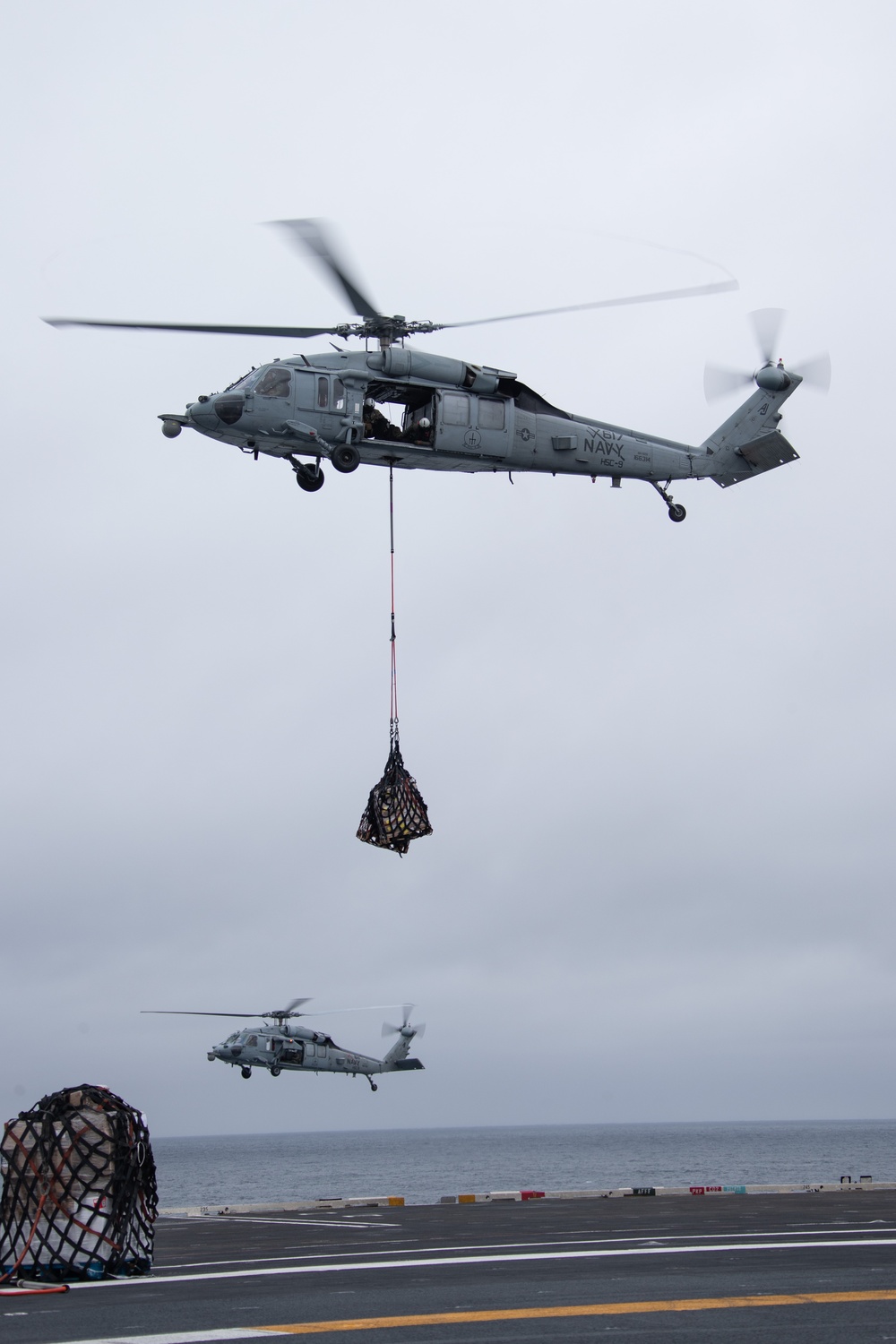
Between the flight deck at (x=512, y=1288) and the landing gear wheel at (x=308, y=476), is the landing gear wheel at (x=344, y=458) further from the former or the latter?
the flight deck at (x=512, y=1288)

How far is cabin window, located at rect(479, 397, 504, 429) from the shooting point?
→ 25708 mm

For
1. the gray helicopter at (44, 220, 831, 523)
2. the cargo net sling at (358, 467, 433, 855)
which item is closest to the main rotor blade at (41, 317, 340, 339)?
the gray helicopter at (44, 220, 831, 523)

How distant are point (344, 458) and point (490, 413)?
3.41 m

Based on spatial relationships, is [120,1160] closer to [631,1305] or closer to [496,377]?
[631,1305]

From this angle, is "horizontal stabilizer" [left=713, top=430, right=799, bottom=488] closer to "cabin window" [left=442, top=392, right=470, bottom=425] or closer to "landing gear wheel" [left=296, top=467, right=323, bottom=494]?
"cabin window" [left=442, top=392, right=470, bottom=425]

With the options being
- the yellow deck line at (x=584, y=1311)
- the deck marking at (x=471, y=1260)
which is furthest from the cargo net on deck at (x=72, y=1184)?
the yellow deck line at (x=584, y=1311)

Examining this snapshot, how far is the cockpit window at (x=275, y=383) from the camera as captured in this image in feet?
78.2

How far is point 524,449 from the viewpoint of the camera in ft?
86.8

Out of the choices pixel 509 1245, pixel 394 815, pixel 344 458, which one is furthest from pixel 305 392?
pixel 509 1245

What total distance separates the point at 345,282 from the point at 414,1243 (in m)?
16.5

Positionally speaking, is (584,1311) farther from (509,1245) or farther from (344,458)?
(344,458)

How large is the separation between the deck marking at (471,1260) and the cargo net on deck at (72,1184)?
0.48 metres

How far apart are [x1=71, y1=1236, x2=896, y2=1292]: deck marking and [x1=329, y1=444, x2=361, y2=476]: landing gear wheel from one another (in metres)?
13.2

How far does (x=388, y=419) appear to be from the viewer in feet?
82.8
